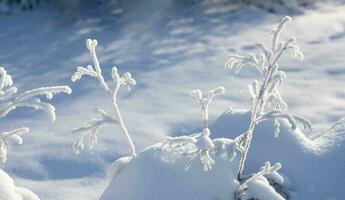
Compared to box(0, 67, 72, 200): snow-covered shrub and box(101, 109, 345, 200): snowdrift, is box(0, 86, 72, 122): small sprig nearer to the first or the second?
box(0, 67, 72, 200): snow-covered shrub

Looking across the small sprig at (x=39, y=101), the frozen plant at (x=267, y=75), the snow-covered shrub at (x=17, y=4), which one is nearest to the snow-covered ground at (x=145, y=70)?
the snow-covered shrub at (x=17, y=4)

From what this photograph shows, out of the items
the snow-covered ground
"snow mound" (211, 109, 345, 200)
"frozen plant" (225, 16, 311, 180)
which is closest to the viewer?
"frozen plant" (225, 16, 311, 180)

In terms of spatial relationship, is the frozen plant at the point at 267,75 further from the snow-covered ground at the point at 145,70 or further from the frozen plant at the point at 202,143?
the snow-covered ground at the point at 145,70

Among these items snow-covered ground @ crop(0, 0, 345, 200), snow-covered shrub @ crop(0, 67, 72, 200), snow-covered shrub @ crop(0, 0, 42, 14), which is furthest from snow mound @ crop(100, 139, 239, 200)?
snow-covered shrub @ crop(0, 0, 42, 14)

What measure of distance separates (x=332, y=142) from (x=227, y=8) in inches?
242

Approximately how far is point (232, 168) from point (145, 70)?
416 cm

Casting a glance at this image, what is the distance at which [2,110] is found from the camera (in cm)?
323

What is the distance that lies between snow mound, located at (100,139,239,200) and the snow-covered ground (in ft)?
2.67

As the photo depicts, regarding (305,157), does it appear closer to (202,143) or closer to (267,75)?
(267,75)

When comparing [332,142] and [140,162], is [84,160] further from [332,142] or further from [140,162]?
[332,142]

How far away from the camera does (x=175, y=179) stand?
340 cm

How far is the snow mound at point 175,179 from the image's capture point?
3367 mm

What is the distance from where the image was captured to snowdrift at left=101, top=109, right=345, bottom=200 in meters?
3.38

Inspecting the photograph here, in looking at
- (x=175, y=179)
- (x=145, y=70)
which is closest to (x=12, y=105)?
(x=175, y=179)
